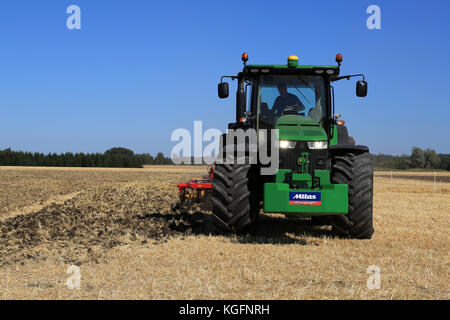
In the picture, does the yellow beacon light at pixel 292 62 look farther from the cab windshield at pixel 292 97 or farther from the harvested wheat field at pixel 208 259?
the harvested wheat field at pixel 208 259

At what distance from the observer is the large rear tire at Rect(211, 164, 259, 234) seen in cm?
761

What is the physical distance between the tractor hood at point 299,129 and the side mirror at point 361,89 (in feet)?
2.99

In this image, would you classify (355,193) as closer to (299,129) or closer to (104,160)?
(299,129)

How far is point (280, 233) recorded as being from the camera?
884cm

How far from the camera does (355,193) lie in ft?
25.0

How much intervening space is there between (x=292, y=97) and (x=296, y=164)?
1445 millimetres

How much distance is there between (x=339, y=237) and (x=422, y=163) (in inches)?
3442

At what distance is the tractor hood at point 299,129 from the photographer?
7.73 m

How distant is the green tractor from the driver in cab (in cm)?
2

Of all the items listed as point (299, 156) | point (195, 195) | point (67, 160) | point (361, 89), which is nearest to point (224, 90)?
point (299, 156)

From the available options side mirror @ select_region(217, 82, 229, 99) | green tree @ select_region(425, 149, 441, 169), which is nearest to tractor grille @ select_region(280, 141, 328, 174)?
side mirror @ select_region(217, 82, 229, 99)

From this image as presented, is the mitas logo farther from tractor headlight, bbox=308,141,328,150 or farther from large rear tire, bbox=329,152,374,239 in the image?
tractor headlight, bbox=308,141,328,150

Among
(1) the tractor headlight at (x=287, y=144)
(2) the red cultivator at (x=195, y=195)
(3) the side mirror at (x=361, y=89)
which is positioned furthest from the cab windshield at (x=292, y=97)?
(2) the red cultivator at (x=195, y=195)
